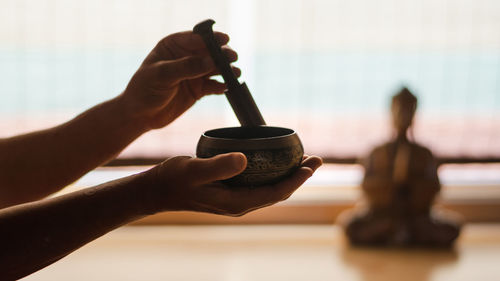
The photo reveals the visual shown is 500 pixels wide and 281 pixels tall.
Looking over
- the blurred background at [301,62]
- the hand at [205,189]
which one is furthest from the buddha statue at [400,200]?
the hand at [205,189]

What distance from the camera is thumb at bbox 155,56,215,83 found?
94 centimetres

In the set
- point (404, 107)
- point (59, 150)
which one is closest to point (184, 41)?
point (59, 150)

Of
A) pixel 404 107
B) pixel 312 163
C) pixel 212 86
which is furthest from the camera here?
pixel 404 107

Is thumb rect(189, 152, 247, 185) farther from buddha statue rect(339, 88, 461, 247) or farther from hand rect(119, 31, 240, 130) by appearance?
buddha statue rect(339, 88, 461, 247)

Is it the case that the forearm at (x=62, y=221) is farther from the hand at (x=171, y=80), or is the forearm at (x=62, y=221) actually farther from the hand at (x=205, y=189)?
the hand at (x=171, y=80)

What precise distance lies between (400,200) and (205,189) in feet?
4.44

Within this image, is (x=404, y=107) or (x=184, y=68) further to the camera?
(x=404, y=107)

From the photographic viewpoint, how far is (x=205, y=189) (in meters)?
0.72

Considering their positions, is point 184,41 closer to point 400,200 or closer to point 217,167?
point 217,167

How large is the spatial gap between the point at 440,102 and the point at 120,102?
1.54 m

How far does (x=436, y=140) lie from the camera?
214 centimetres

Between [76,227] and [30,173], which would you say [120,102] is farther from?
[76,227]

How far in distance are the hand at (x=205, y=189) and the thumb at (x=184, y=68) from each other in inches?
10.1

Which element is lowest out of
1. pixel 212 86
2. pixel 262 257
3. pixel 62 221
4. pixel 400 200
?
pixel 262 257
